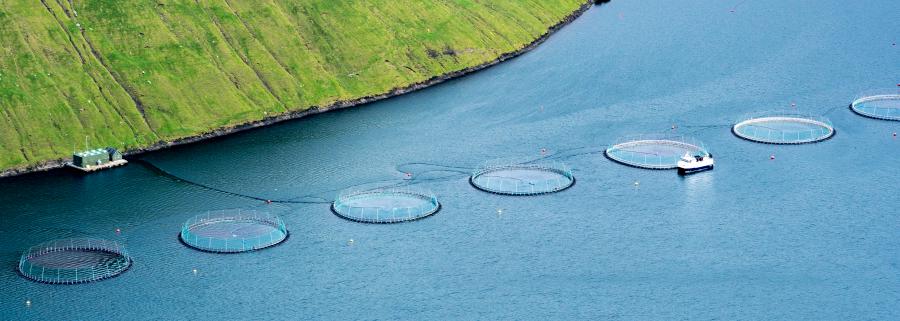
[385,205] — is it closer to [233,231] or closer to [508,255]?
[233,231]

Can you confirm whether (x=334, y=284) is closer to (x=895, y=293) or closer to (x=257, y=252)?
(x=257, y=252)

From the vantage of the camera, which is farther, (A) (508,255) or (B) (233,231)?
(B) (233,231)

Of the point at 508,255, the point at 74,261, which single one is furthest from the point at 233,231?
the point at 508,255

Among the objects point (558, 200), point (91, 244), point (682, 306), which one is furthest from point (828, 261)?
point (91, 244)

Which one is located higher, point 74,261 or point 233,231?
point 233,231

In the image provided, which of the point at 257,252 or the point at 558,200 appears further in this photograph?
the point at 558,200

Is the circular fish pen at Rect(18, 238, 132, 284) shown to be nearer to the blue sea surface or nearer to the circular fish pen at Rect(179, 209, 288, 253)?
the blue sea surface
